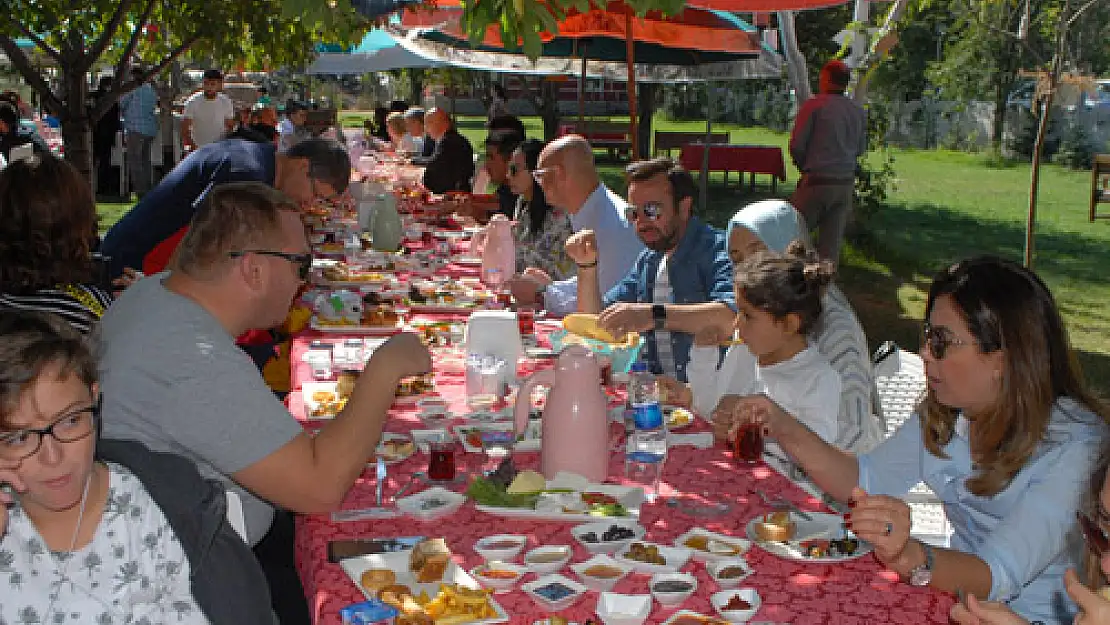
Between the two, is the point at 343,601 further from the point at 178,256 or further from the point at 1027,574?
the point at 1027,574

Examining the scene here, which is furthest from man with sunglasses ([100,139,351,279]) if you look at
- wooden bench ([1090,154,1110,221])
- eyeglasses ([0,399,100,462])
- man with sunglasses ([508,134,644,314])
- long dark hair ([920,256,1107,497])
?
wooden bench ([1090,154,1110,221])

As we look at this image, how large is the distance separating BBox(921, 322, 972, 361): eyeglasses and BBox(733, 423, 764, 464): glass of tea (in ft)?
1.81

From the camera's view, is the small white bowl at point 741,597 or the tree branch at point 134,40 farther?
the tree branch at point 134,40

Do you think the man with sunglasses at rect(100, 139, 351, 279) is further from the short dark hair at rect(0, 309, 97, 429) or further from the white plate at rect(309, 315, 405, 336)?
the short dark hair at rect(0, 309, 97, 429)

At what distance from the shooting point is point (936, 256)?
10828 mm

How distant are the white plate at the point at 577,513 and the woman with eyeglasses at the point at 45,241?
1.59 m

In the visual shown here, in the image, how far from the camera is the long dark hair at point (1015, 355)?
2.09 m

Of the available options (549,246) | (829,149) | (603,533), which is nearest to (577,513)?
(603,533)

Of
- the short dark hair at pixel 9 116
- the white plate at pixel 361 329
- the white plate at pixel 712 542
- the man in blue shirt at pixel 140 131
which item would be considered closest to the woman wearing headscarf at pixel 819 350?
the white plate at pixel 712 542

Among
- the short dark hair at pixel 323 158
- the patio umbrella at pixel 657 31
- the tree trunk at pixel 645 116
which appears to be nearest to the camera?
the short dark hair at pixel 323 158

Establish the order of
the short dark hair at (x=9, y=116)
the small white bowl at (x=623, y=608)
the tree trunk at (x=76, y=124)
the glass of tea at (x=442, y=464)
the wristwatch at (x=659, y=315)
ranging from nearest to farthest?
the small white bowl at (x=623, y=608)
the glass of tea at (x=442, y=464)
the wristwatch at (x=659, y=315)
the tree trunk at (x=76, y=124)
the short dark hair at (x=9, y=116)

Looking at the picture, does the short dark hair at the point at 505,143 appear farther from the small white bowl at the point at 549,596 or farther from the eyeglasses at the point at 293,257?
the small white bowl at the point at 549,596

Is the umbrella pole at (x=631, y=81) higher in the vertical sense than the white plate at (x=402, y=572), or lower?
higher

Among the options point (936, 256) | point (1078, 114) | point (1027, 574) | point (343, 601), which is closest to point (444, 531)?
point (343, 601)
